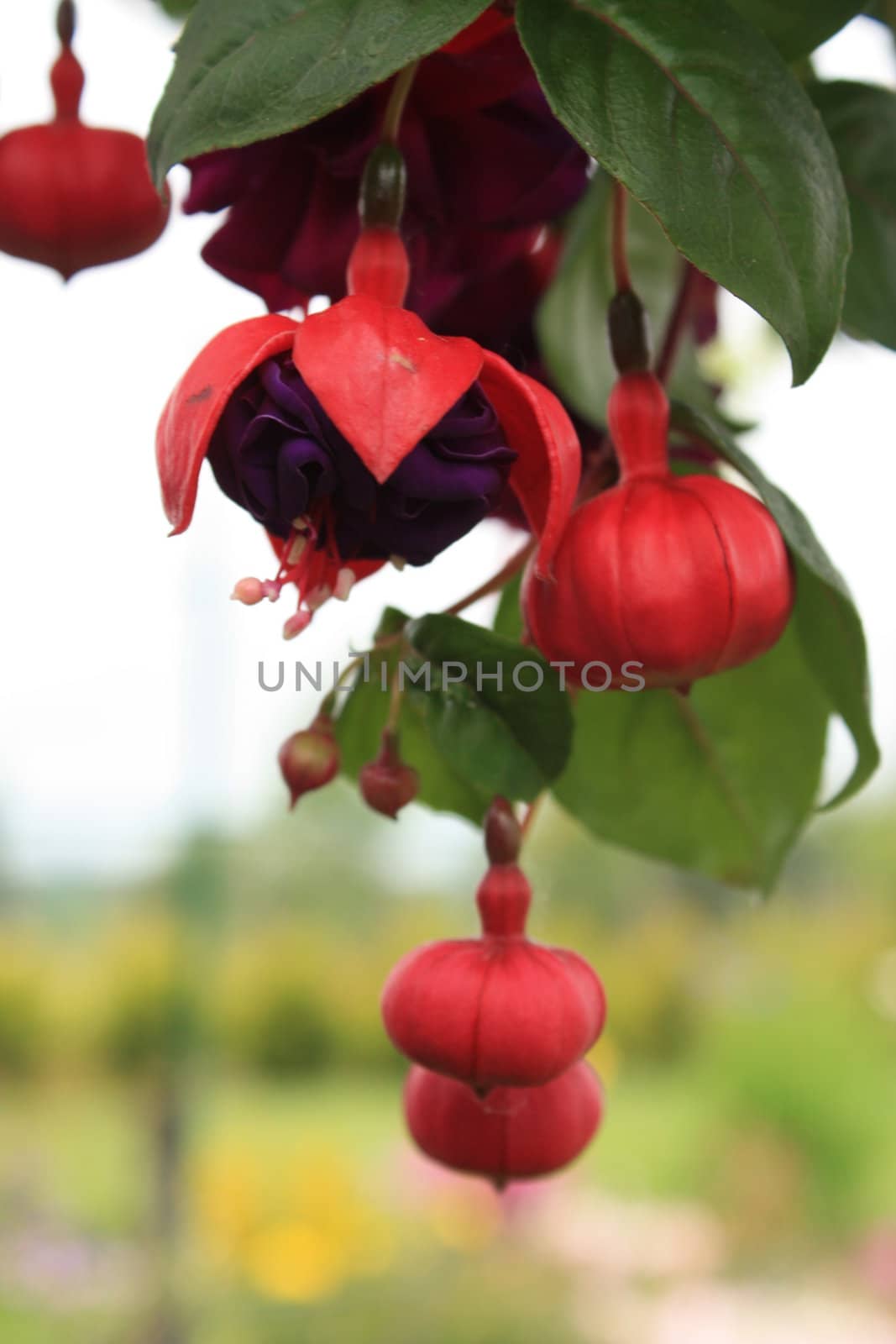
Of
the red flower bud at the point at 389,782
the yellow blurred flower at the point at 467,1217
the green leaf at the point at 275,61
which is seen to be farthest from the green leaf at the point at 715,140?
the yellow blurred flower at the point at 467,1217

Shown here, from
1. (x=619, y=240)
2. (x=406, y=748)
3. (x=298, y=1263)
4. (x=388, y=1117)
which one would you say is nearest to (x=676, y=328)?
(x=619, y=240)

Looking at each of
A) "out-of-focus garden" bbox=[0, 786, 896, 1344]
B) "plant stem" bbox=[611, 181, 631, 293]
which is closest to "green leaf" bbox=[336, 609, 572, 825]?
"plant stem" bbox=[611, 181, 631, 293]

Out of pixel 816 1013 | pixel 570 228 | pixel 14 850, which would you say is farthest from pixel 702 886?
pixel 570 228

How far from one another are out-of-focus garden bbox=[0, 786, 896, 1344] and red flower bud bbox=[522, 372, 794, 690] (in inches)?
96.9

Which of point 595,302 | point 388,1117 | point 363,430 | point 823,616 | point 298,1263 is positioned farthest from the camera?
point 388,1117

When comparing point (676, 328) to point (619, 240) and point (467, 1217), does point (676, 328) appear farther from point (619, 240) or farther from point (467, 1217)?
point (467, 1217)

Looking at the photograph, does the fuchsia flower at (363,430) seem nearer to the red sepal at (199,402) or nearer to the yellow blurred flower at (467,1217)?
the red sepal at (199,402)

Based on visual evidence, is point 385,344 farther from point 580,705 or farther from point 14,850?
point 14,850

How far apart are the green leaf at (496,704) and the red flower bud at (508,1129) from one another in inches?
3.9

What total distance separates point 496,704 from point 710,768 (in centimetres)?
15

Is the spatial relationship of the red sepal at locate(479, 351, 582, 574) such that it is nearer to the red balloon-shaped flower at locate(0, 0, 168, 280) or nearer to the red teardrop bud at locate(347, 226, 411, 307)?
the red teardrop bud at locate(347, 226, 411, 307)

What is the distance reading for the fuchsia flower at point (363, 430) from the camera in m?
0.25

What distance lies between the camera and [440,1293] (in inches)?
117

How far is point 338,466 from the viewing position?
263 millimetres
